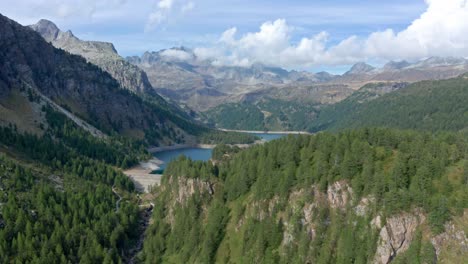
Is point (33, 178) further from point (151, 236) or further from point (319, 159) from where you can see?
point (319, 159)

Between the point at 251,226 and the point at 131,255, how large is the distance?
45.9 m

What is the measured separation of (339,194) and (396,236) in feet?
64.3

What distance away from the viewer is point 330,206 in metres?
118

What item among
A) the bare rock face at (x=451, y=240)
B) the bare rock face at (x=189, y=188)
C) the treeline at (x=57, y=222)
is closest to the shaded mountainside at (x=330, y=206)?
the bare rock face at (x=451, y=240)

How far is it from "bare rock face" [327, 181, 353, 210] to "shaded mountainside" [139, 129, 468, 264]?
285mm

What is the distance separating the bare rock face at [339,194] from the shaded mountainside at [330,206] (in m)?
0.29

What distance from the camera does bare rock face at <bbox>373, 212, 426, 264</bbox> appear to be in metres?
103

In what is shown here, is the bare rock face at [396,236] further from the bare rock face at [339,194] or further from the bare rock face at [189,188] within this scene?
the bare rock face at [189,188]

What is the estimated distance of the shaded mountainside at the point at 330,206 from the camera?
337 ft

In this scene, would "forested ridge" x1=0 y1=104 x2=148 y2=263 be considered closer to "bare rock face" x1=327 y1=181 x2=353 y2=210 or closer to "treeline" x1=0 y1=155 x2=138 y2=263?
"treeline" x1=0 y1=155 x2=138 y2=263

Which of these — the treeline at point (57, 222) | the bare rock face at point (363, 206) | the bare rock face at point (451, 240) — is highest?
the bare rock face at point (363, 206)

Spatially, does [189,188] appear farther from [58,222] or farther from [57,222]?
[57,222]

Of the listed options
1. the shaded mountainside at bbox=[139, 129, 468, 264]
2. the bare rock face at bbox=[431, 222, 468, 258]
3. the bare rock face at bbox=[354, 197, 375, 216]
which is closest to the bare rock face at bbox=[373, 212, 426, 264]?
the shaded mountainside at bbox=[139, 129, 468, 264]

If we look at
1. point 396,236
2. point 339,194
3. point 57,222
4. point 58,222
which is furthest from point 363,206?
point 58,222
